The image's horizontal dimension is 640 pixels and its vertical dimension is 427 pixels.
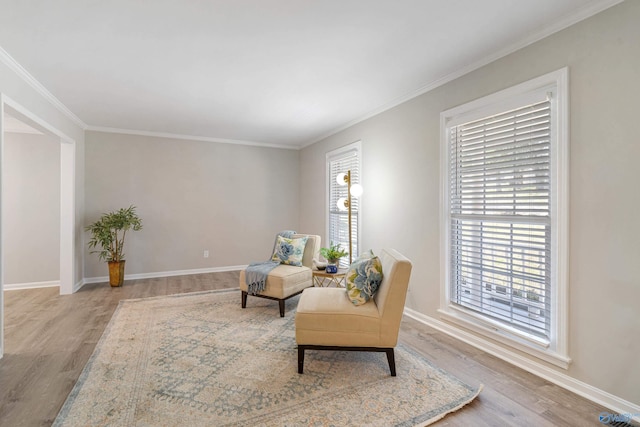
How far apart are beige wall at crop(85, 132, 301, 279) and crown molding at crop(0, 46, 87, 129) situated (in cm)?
98

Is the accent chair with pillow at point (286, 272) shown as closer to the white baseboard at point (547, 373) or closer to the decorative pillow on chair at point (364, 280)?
the decorative pillow on chair at point (364, 280)

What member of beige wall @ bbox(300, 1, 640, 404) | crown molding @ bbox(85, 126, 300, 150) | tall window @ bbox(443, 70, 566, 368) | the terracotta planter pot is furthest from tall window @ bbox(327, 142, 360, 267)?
the terracotta planter pot

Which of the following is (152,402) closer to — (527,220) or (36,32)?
(36,32)

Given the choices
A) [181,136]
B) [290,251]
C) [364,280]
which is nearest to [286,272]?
[290,251]

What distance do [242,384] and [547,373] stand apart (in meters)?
2.22

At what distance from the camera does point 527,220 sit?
242 centimetres

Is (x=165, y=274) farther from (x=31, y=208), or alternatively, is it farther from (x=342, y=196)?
(x=342, y=196)

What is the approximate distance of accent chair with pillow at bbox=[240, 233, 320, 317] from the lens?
3.55 meters

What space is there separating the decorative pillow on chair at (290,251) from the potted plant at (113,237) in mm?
2575

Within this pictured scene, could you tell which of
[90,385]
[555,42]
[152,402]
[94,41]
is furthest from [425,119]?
[90,385]

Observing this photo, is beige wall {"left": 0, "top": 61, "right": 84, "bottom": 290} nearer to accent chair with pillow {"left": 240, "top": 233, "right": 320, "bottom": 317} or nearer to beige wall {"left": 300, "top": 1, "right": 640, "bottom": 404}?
accent chair with pillow {"left": 240, "top": 233, "right": 320, "bottom": 317}

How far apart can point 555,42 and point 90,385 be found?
4.10 metres

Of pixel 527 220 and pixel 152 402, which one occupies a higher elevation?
pixel 527 220

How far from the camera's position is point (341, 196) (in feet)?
17.1
